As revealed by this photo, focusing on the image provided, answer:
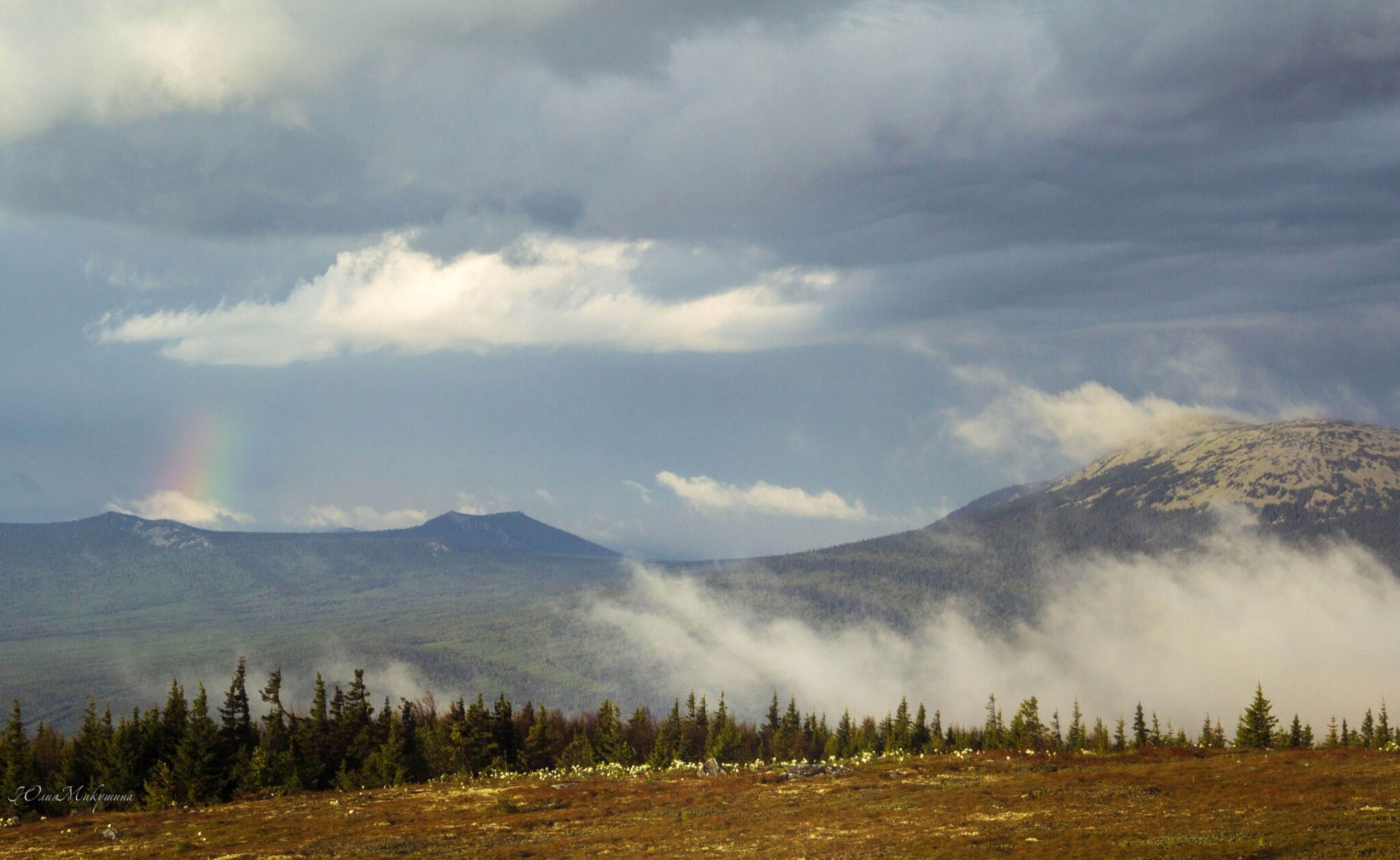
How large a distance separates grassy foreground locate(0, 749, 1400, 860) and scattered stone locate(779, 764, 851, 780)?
234 centimetres

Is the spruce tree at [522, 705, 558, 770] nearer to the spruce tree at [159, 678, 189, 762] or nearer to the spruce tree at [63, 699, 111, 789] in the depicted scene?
the spruce tree at [159, 678, 189, 762]

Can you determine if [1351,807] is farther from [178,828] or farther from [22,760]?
[22,760]

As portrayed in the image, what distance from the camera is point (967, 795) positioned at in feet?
261

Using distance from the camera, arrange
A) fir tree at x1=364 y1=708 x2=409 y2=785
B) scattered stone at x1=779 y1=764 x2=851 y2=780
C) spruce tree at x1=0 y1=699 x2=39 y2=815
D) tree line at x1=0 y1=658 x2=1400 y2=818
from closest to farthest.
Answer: scattered stone at x1=779 y1=764 x2=851 y2=780 → spruce tree at x1=0 y1=699 x2=39 y2=815 → tree line at x1=0 y1=658 x2=1400 y2=818 → fir tree at x1=364 y1=708 x2=409 y2=785

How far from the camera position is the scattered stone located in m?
103

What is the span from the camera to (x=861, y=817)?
2827 inches

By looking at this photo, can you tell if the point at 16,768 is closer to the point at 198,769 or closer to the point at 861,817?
the point at 198,769

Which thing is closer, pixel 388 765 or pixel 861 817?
pixel 861 817

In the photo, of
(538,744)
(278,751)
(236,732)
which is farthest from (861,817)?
(538,744)

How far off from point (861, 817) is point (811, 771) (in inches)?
1391

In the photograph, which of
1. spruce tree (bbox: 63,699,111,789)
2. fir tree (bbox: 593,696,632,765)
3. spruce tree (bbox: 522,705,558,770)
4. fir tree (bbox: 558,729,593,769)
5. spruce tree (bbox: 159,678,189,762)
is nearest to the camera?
spruce tree (bbox: 63,699,111,789)

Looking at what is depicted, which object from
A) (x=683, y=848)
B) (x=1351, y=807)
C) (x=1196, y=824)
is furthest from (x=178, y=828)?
(x=1351, y=807)

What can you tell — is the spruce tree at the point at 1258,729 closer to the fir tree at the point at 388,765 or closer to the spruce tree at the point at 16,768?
the fir tree at the point at 388,765

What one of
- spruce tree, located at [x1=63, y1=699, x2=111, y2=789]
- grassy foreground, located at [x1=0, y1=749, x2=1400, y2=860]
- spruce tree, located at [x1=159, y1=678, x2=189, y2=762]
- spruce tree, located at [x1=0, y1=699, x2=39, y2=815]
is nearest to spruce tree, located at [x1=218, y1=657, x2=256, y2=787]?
spruce tree, located at [x1=159, y1=678, x2=189, y2=762]
